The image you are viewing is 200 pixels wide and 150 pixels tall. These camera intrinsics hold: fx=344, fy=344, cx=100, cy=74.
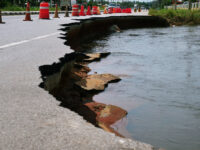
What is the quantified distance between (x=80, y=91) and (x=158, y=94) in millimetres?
1299

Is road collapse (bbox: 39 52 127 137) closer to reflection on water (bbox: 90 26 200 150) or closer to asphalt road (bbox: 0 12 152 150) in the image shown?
reflection on water (bbox: 90 26 200 150)

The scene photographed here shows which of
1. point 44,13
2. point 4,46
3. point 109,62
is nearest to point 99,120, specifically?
point 4,46

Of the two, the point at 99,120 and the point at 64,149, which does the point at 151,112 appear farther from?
the point at 64,149

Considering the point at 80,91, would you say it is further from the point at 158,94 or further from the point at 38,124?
the point at 38,124

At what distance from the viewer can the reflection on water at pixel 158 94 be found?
12.4ft

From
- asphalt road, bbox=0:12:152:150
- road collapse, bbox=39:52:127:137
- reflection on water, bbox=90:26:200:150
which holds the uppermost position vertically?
asphalt road, bbox=0:12:152:150

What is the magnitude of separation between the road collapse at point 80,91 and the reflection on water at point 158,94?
7.2 inches

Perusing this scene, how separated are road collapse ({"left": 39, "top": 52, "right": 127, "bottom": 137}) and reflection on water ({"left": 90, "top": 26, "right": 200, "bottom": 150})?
0.18 meters

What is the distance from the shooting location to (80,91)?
5.51m

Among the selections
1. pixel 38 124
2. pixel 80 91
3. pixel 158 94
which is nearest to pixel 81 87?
pixel 80 91

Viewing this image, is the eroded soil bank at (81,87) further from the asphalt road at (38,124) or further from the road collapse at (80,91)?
the asphalt road at (38,124)

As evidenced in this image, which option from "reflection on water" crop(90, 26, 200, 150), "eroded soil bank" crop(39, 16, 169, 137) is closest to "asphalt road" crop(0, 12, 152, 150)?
"eroded soil bank" crop(39, 16, 169, 137)

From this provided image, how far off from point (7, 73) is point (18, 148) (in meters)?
2.23

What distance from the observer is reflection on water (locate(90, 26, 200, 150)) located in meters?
3.78
